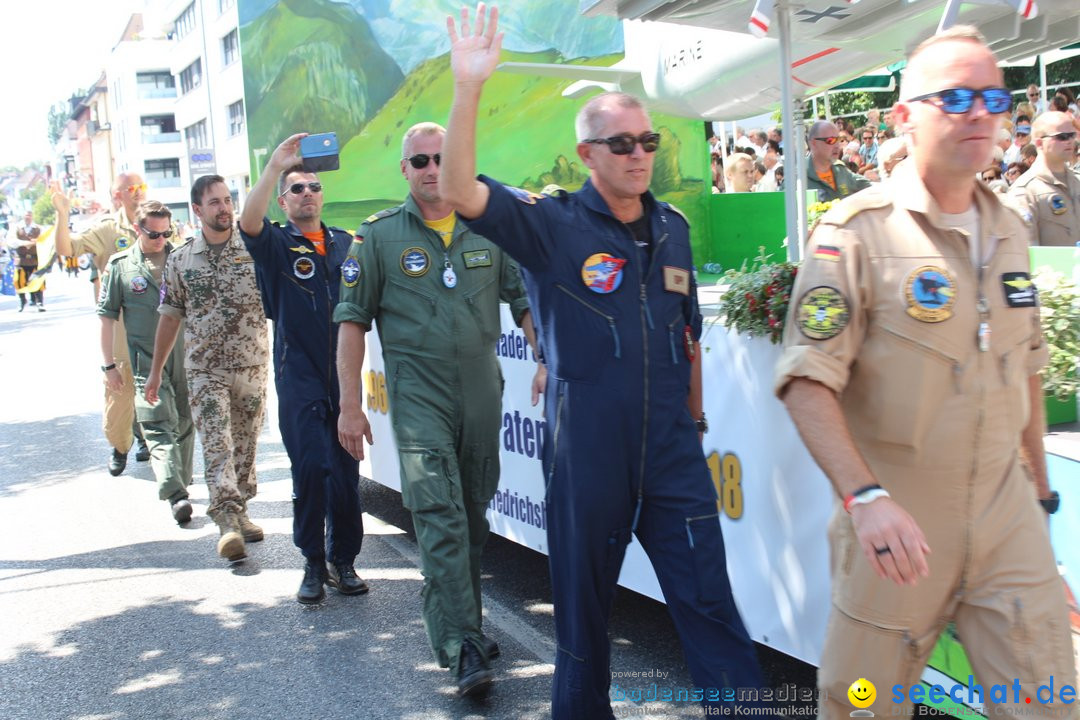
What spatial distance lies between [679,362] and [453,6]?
43.3 feet

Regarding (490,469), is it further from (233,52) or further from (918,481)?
(233,52)

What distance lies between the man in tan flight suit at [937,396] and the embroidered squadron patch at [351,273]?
8.00 ft

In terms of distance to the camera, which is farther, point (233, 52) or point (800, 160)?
point (233, 52)

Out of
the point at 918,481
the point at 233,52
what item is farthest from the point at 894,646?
the point at 233,52

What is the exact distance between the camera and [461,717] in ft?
13.8

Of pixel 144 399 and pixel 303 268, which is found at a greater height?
pixel 303 268

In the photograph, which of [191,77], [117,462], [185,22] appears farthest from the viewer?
[185,22]

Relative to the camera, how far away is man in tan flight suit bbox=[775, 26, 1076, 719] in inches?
98.0

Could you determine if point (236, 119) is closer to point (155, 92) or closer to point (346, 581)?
point (155, 92)

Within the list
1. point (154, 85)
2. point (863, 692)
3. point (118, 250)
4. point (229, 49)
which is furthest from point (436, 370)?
point (154, 85)

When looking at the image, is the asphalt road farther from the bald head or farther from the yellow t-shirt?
the bald head

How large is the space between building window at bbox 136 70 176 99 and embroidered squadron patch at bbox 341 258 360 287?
99.3 m

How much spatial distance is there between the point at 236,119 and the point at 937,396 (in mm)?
64213

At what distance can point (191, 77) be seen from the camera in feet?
267
